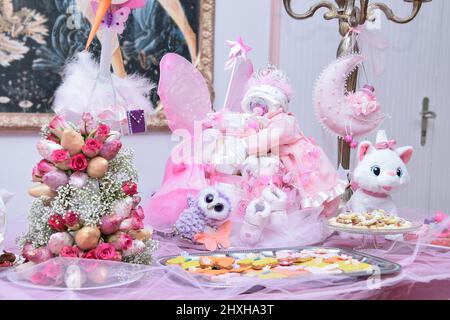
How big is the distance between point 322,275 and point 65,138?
0.54m

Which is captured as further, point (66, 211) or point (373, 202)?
point (373, 202)

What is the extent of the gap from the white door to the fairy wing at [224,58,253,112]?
80 cm

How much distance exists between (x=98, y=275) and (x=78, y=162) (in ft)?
0.70

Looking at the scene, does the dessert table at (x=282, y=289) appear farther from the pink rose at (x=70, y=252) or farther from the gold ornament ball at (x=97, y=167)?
the gold ornament ball at (x=97, y=167)

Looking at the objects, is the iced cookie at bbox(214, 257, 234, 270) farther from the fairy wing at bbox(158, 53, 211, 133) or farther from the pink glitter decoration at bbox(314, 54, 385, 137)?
the pink glitter decoration at bbox(314, 54, 385, 137)

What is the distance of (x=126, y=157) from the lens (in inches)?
49.0

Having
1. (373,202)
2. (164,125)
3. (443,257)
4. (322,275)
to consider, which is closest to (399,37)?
(164,125)

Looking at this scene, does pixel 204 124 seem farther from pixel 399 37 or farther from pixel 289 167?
pixel 399 37

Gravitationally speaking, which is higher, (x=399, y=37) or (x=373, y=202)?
(x=399, y=37)

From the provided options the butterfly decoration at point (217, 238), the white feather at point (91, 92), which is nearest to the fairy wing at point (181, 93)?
the white feather at point (91, 92)

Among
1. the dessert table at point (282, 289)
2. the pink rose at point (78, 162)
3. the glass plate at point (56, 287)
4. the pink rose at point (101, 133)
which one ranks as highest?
the pink rose at point (101, 133)

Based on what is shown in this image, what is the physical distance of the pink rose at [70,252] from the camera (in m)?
1.11

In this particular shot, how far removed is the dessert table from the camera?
41.1 inches

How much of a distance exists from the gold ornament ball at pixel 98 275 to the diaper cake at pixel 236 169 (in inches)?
15.2
